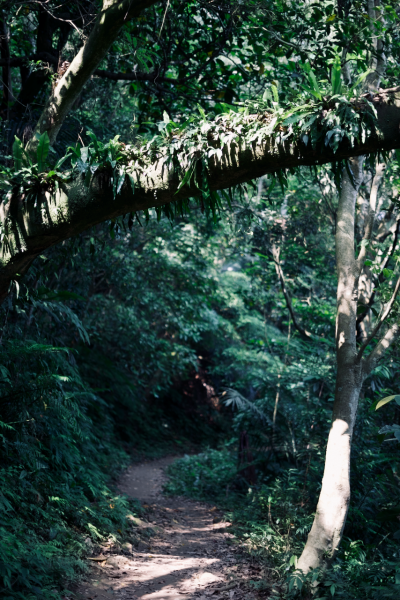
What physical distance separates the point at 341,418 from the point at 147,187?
10.7ft

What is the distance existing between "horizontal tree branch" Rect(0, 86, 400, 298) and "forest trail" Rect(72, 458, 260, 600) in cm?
314

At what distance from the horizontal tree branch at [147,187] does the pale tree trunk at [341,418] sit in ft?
4.79

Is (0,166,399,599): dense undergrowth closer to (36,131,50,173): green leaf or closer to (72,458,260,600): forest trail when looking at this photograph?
(72,458,260,600): forest trail

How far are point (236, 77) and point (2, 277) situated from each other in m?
5.37

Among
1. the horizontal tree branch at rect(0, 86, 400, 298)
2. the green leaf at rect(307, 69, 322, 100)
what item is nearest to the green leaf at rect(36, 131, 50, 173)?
the horizontal tree branch at rect(0, 86, 400, 298)

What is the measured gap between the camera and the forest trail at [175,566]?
450 centimetres

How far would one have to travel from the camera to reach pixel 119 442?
42.0 feet

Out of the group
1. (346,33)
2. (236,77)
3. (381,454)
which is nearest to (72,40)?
(236,77)

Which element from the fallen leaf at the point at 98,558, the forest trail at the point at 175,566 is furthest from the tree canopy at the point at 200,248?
the forest trail at the point at 175,566

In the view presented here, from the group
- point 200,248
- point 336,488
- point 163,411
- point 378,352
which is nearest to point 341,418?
point 336,488

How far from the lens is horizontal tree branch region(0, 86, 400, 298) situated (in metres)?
2.89

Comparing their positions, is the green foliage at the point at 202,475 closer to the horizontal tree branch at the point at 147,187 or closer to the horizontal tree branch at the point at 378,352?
the horizontal tree branch at the point at 378,352

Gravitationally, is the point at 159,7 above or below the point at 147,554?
above

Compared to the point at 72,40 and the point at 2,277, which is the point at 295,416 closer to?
the point at 2,277
